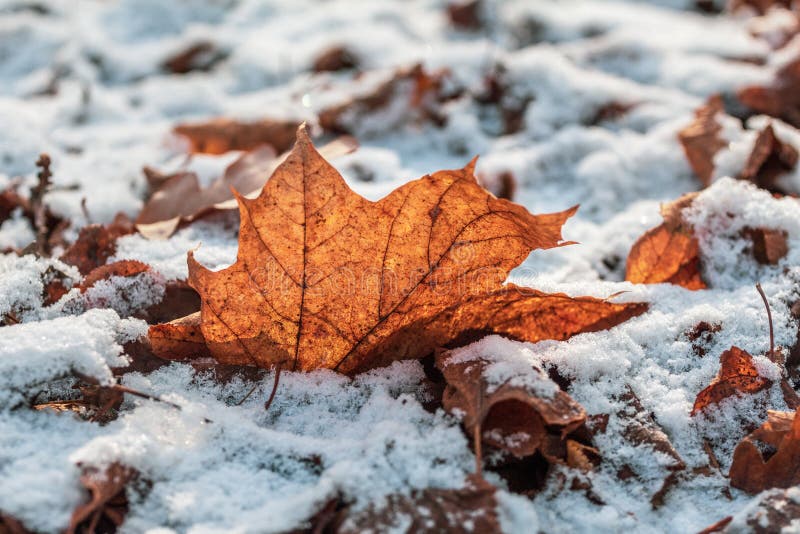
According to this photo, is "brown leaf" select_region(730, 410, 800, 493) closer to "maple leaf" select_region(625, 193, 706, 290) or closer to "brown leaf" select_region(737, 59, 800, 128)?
"maple leaf" select_region(625, 193, 706, 290)

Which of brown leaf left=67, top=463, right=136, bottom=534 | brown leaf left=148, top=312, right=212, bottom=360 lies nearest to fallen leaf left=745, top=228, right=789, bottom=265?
brown leaf left=148, top=312, right=212, bottom=360

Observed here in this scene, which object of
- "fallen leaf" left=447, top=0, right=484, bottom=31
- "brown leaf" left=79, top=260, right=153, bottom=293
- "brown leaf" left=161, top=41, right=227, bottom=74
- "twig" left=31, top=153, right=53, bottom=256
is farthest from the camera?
"fallen leaf" left=447, top=0, right=484, bottom=31

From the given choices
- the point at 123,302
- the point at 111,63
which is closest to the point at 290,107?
the point at 111,63

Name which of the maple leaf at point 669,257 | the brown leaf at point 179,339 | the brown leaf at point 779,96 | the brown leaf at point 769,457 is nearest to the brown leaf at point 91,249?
the brown leaf at point 179,339

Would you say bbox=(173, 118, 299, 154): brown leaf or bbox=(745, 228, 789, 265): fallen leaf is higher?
bbox=(173, 118, 299, 154): brown leaf

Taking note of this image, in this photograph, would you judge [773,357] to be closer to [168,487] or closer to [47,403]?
[168,487]

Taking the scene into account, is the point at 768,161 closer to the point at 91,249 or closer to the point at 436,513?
the point at 436,513

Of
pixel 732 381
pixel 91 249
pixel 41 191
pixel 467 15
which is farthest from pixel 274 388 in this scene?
pixel 467 15
